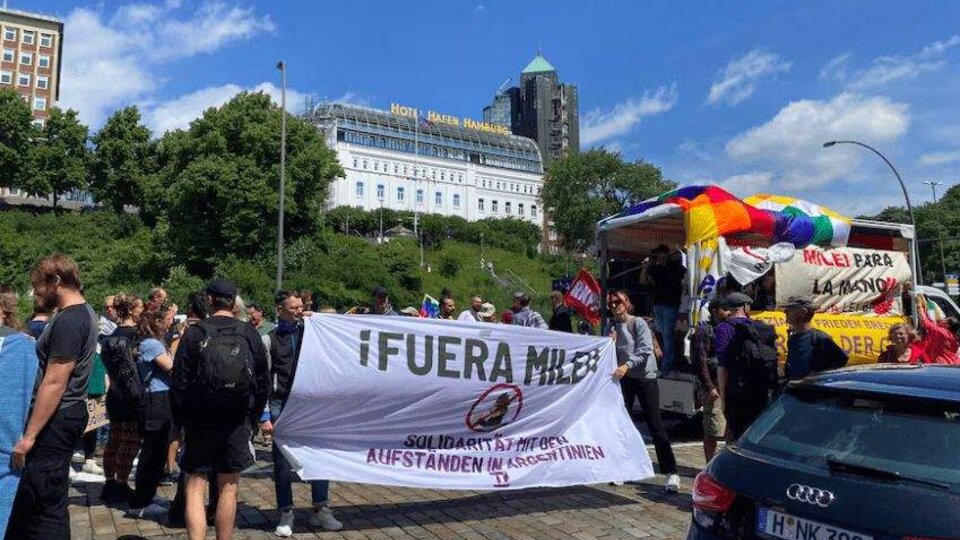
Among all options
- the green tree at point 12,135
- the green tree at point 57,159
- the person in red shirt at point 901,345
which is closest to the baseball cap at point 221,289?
the person in red shirt at point 901,345

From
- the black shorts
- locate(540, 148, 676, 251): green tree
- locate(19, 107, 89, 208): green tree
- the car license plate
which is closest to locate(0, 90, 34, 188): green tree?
locate(19, 107, 89, 208): green tree

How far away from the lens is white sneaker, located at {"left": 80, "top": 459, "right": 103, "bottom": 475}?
756cm

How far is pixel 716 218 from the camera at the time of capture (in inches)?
380

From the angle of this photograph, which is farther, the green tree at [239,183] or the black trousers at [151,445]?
the green tree at [239,183]

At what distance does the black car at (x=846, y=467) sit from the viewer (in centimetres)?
288

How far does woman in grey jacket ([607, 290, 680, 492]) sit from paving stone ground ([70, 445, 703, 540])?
0.37m

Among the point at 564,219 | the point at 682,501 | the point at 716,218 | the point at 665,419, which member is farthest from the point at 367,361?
the point at 564,219

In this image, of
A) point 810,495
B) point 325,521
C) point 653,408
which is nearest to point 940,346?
point 653,408

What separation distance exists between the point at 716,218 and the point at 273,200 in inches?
1627

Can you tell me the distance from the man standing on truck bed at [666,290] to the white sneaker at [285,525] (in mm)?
6053

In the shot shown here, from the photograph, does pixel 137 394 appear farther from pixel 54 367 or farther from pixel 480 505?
pixel 480 505

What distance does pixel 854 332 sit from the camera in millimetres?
10289

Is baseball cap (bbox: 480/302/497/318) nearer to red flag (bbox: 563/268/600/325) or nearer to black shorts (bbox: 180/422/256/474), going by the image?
red flag (bbox: 563/268/600/325)

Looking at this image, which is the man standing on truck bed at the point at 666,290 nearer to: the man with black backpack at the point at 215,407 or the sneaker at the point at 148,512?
the sneaker at the point at 148,512
